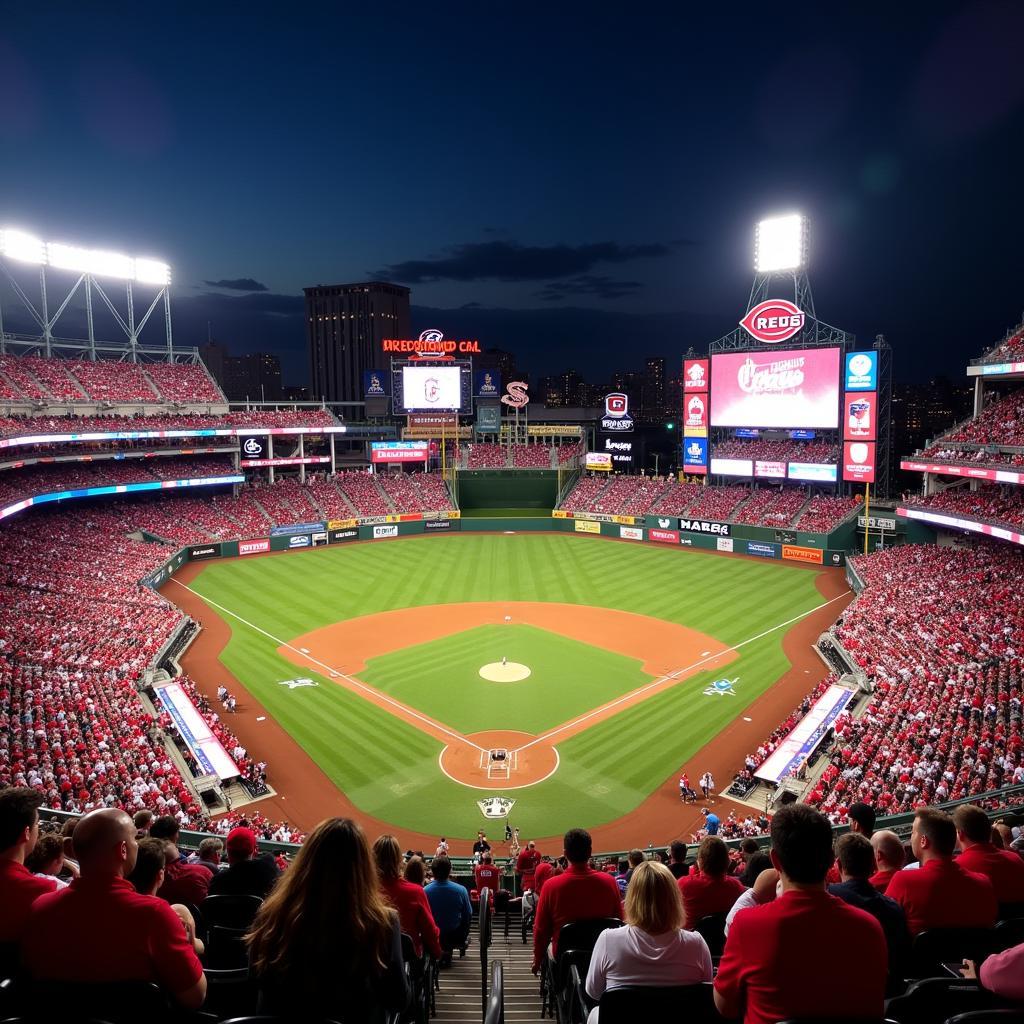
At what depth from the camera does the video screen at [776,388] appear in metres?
50.4

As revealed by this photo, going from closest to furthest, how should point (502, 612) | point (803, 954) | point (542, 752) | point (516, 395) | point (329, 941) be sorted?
point (803, 954) < point (329, 941) < point (542, 752) < point (502, 612) < point (516, 395)

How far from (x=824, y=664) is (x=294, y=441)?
51.6 metres

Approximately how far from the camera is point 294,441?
6800cm

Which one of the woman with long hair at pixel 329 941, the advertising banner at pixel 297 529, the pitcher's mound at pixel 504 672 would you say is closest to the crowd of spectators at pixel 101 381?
the advertising banner at pixel 297 529

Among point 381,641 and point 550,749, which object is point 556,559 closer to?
point 381,641

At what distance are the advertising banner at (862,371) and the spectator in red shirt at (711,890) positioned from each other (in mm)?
48147

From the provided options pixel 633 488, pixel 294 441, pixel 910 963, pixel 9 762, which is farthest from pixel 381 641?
pixel 294 441

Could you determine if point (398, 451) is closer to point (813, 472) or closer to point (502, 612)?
point (502, 612)

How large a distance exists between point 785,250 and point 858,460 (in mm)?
15922

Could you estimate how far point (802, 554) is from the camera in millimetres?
48875

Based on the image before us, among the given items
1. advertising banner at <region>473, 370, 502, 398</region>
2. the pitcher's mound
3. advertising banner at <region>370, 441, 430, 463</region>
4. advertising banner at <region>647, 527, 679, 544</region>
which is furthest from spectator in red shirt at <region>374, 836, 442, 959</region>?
advertising banner at <region>473, 370, 502, 398</region>

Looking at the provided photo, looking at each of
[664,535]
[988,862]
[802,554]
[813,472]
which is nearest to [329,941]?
[988,862]

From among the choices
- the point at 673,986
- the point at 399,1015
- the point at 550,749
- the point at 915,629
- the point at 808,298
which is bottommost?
the point at 550,749

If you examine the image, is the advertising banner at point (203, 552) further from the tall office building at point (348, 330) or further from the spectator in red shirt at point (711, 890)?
the tall office building at point (348, 330)
